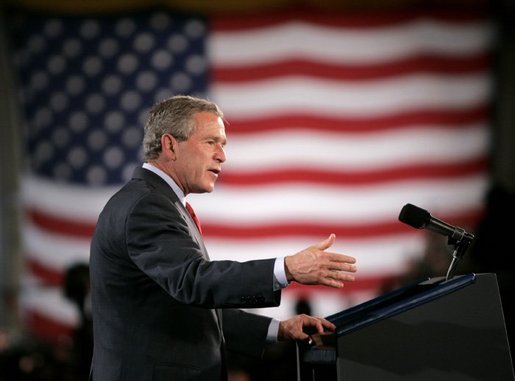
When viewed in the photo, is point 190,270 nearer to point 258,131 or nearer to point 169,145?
point 169,145

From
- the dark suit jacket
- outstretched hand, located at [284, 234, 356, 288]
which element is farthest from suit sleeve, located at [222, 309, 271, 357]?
outstretched hand, located at [284, 234, 356, 288]

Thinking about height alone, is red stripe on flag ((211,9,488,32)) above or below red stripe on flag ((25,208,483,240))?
above

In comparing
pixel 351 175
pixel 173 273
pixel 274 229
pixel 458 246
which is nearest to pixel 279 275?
pixel 173 273

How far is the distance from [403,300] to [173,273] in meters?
0.54

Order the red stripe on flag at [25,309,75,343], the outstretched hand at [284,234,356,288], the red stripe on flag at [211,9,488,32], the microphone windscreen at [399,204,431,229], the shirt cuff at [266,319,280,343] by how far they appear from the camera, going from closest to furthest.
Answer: the outstretched hand at [284,234,356,288] → the microphone windscreen at [399,204,431,229] → the shirt cuff at [266,319,280,343] → the red stripe on flag at [25,309,75,343] → the red stripe on flag at [211,9,488,32]

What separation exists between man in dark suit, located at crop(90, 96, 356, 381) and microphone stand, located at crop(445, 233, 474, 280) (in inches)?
13.8

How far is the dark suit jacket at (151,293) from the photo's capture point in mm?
2049

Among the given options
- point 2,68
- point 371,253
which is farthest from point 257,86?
point 2,68

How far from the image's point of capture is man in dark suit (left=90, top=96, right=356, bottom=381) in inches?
77.9

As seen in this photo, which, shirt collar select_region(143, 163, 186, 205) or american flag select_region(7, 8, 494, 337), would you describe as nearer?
shirt collar select_region(143, 163, 186, 205)

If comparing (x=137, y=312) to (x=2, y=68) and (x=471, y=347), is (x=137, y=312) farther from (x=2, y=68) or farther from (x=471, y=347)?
(x=2, y=68)

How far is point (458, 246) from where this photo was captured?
2174 mm

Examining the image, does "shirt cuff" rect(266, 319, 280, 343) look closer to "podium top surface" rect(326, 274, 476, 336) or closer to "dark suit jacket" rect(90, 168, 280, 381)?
"dark suit jacket" rect(90, 168, 280, 381)

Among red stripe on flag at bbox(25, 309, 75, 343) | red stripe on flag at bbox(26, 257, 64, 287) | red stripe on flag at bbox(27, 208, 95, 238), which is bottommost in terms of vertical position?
Result: red stripe on flag at bbox(25, 309, 75, 343)
